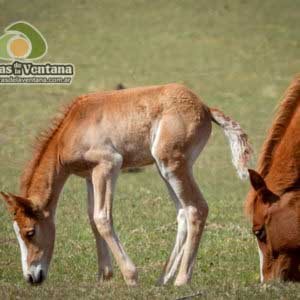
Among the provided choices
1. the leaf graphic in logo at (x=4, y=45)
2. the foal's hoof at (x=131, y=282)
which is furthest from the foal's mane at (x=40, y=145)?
the leaf graphic in logo at (x=4, y=45)

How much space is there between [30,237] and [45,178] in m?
0.62

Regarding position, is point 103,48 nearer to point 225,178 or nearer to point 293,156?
point 225,178

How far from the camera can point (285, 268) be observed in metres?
7.48

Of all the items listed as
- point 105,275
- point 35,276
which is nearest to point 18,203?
point 35,276

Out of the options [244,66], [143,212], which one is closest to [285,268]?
[143,212]

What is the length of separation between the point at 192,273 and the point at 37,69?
1689 cm

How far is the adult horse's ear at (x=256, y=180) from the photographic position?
7353 mm

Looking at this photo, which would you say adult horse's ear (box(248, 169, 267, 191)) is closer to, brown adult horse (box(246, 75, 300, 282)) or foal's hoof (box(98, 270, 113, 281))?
brown adult horse (box(246, 75, 300, 282))

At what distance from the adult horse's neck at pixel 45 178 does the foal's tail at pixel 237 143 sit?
1.63 meters

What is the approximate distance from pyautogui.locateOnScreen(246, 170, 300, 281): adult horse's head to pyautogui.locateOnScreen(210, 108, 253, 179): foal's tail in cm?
145

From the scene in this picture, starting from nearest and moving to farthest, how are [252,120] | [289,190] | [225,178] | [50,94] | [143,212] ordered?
[289,190] < [143,212] < [225,178] < [252,120] < [50,94]

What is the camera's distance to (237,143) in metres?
9.21

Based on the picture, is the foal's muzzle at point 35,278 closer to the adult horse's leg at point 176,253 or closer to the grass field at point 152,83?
the grass field at point 152,83

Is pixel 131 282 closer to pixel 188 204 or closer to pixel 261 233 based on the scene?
pixel 188 204
